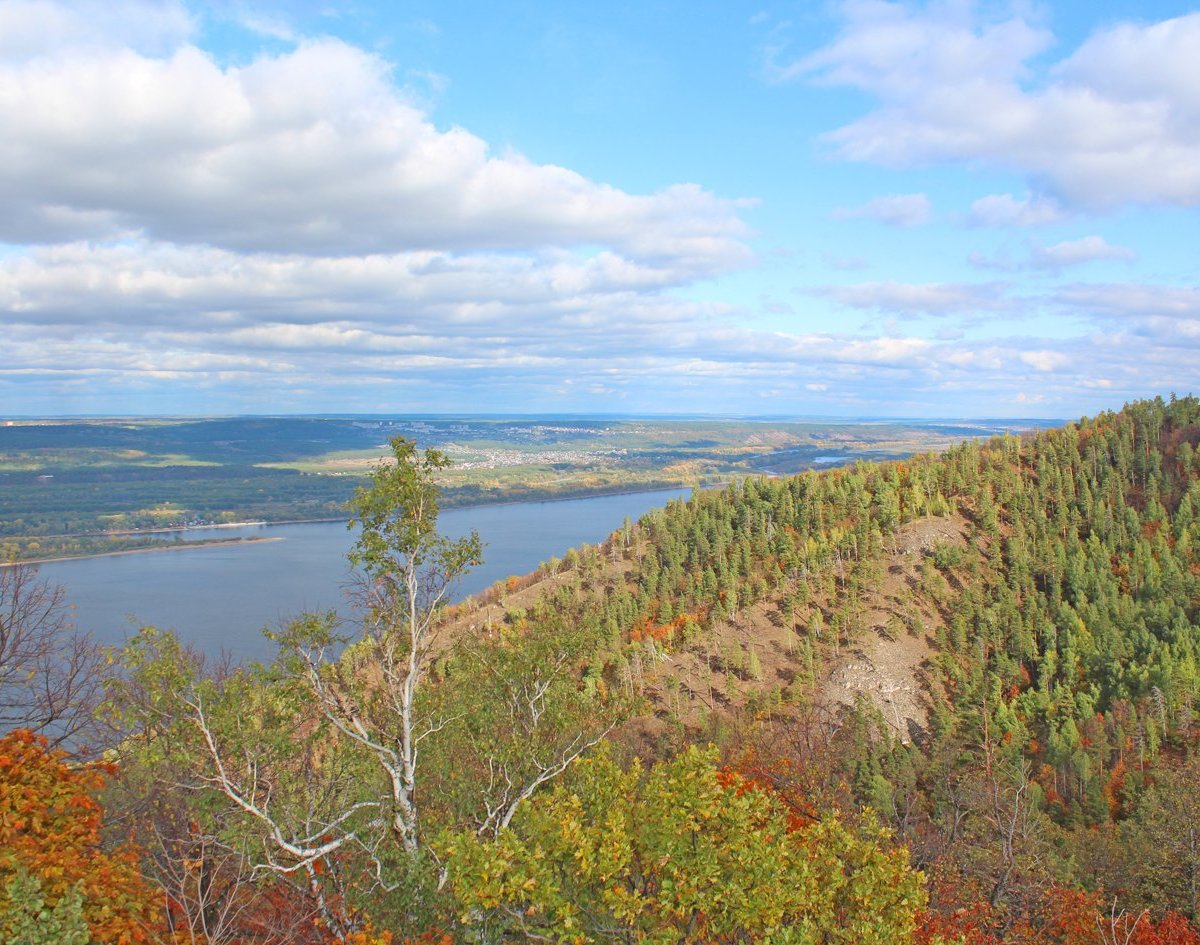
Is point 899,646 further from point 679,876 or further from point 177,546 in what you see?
point 177,546

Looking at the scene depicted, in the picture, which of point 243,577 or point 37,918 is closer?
point 37,918

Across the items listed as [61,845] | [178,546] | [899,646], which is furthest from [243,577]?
[61,845]

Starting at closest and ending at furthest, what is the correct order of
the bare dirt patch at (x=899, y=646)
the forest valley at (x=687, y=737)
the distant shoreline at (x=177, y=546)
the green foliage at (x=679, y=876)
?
the green foliage at (x=679, y=876), the forest valley at (x=687, y=737), the bare dirt patch at (x=899, y=646), the distant shoreline at (x=177, y=546)

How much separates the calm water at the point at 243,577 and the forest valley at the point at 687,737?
30810mm

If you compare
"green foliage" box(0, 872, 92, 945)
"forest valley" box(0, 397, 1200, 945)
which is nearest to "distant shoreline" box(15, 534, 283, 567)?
"forest valley" box(0, 397, 1200, 945)

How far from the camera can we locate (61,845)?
9.97 meters

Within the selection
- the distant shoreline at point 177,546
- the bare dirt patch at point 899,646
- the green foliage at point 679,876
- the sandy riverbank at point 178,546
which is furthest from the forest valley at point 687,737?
the sandy riverbank at point 178,546

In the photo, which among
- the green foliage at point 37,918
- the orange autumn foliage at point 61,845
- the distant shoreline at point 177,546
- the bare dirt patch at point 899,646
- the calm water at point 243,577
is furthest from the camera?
the distant shoreline at point 177,546

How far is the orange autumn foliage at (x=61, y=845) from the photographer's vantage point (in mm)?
8930

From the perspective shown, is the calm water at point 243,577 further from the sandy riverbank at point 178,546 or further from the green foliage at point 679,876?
the green foliage at point 679,876

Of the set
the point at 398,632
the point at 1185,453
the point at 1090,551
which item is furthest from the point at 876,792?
the point at 1185,453

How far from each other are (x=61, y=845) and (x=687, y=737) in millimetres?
49331

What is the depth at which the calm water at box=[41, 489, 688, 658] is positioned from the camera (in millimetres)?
96062

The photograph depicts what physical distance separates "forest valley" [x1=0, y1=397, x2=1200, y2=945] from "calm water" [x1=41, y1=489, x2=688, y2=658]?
30.8 m
